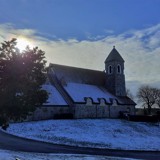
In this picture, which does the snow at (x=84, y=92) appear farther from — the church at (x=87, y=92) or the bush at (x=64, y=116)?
the bush at (x=64, y=116)

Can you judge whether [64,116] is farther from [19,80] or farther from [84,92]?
[19,80]

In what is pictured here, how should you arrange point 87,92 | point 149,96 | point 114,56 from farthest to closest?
1. point 149,96
2. point 114,56
3. point 87,92

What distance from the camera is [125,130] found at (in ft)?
136

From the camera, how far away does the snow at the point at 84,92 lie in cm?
5316

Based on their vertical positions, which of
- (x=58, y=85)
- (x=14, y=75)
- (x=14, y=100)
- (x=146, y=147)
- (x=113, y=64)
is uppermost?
(x=113, y=64)

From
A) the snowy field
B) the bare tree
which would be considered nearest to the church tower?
the snowy field

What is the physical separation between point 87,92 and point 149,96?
46151 millimetres

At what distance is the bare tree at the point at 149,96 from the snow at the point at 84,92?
37.7 metres

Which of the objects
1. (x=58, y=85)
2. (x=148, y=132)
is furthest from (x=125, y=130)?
(x=58, y=85)

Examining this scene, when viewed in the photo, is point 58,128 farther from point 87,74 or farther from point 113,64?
point 113,64

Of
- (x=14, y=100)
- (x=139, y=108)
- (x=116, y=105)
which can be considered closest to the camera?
(x=14, y=100)

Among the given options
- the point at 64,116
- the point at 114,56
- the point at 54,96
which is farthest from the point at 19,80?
the point at 114,56

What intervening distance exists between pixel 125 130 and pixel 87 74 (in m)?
23.3

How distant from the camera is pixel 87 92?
56.4m
